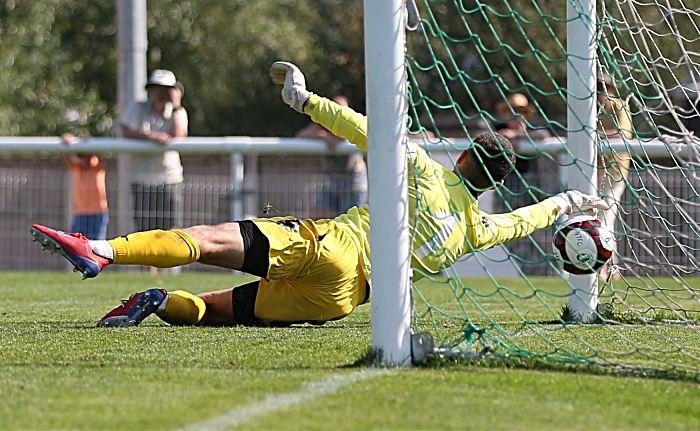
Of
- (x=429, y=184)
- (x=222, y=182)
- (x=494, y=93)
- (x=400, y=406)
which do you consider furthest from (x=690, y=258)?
(x=494, y=93)

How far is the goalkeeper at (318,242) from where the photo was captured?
5184 mm

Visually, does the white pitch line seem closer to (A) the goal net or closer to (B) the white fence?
(A) the goal net

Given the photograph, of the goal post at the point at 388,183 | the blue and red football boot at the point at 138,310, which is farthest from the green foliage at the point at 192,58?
the goal post at the point at 388,183

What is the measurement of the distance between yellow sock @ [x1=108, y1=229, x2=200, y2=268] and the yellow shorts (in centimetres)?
42

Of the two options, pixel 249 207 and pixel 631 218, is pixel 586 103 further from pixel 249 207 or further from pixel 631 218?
pixel 249 207

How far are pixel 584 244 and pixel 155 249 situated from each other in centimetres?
226

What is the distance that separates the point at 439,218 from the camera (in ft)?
17.7

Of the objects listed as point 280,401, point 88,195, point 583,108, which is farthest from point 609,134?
point 88,195

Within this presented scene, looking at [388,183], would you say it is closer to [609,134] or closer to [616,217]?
[609,134]

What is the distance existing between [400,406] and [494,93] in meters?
20.6

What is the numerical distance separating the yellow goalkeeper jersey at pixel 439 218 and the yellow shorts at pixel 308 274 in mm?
134

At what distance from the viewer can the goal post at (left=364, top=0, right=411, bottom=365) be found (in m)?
4.39

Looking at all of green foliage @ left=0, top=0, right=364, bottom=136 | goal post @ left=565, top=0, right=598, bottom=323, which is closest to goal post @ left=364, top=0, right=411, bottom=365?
goal post @ left=565, top=0, right=598, bottom=323

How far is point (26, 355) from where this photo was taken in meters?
4.80
